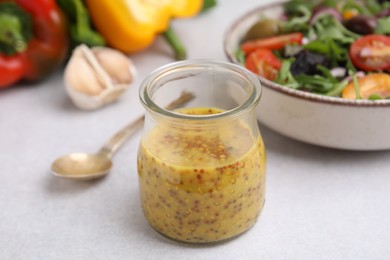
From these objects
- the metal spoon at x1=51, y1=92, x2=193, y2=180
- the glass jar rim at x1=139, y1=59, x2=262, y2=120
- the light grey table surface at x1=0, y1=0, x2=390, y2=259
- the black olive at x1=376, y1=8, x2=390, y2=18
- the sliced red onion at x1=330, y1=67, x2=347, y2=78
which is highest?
the glass jar rim at x1=139, y1=59, x2=262, y2=120

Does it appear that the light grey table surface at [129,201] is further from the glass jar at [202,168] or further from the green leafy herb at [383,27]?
the green leafy herb at [383,27]

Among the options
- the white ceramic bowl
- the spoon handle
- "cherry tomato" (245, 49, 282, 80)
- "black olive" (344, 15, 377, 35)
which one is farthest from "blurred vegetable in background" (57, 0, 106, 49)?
"black olive" (344, 15, 377, 35)

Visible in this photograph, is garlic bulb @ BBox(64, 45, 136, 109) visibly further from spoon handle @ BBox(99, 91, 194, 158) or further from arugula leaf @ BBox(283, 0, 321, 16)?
arugula leaf @ BBox(283, 0, 321, 16)

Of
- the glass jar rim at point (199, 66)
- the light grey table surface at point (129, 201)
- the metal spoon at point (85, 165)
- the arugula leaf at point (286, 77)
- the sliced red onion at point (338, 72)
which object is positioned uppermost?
the glass jar rim at point (199, 66)

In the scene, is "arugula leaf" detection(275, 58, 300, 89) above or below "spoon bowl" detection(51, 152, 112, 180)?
above

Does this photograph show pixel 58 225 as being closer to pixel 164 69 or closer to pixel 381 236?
pixel 164 69

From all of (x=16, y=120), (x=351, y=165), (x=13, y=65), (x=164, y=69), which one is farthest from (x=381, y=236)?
(x=13, y=65)

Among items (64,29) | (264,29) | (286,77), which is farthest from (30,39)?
(286,77)

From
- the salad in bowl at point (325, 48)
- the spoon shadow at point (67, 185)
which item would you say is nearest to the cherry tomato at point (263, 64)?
the salad in bowl at point (325, 48)
